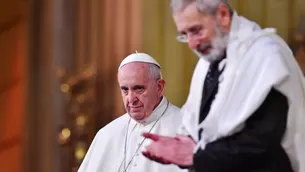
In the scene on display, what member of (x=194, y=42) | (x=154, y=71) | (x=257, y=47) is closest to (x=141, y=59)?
(x=154, y=71)

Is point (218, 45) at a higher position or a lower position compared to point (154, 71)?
higher

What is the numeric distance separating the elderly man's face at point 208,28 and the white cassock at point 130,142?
15.7 inches

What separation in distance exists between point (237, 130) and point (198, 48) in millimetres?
280

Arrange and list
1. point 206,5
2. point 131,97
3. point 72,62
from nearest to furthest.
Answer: point 206,5
point 131,97
point 72,62

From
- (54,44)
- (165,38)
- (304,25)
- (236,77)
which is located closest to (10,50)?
(54,44)

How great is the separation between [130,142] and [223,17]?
2.13 ft

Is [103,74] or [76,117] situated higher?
[103,74]

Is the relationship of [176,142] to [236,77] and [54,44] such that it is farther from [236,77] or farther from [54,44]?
[54,44]

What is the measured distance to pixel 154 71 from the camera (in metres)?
2.24

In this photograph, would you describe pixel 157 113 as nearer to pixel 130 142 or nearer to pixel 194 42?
pixel 130 142

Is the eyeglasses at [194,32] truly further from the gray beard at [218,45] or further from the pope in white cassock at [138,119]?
the pope in white cassock at [138,119]

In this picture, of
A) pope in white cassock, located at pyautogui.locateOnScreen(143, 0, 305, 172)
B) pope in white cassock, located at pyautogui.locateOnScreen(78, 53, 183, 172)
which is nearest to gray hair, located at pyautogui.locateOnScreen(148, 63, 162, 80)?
pope in white cassock, located at pyautogui.locateOnScreen(78, 53, 183, 172)

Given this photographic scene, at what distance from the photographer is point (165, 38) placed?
96.4 inches

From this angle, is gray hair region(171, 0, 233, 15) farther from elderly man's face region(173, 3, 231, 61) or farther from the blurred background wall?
the blurred background wall
